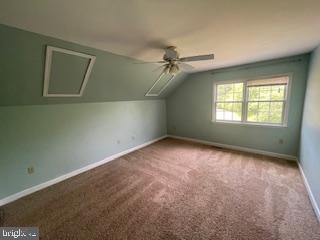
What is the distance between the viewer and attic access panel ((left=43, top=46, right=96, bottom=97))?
77.2 inches

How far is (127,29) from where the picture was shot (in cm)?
166

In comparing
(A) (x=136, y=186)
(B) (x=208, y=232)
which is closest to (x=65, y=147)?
A: (A) (x=136, y=186)

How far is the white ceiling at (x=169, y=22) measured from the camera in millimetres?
1261

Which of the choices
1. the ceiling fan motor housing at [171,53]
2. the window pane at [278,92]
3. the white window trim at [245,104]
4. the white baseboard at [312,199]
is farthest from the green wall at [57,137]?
the white baseboard at [312,199]

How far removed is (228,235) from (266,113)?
302cm

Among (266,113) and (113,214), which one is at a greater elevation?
(266,113)

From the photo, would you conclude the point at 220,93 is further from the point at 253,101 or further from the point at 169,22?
the point at 169,22

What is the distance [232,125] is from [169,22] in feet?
10.8

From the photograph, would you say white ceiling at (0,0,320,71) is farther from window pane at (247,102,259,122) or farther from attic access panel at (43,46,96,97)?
window pane at (247,102,259,122)

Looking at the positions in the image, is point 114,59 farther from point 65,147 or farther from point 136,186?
point 136,186

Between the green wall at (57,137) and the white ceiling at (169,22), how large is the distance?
1433 mm

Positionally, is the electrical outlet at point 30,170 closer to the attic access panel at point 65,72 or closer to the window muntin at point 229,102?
the attic access panel at point 65,72

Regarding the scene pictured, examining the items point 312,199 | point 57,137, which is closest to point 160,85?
point 57,137

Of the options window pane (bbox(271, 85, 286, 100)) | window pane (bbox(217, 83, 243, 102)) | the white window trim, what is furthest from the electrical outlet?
window pane (bbox(271, 85, 286, 100))
